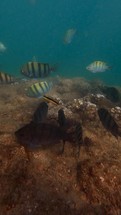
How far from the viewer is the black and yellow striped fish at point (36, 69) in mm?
7176

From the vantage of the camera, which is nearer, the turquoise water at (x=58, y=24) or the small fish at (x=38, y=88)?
the small fish at (x=38, y=88)

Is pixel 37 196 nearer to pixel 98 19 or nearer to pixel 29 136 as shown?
pixel 29 136

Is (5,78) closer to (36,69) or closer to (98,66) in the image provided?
(36,69)

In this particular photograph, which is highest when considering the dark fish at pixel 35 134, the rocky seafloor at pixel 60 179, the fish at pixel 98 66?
the fish at pixel 98 66

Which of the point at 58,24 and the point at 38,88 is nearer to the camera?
the point at 38,88

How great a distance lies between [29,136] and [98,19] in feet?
517

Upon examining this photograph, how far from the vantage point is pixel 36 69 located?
284 inches

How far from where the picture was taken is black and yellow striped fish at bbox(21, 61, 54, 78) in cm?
718

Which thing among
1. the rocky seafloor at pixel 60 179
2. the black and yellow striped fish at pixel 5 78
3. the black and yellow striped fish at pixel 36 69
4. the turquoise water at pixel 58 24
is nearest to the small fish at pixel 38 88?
the black and yellow striped fish at pixel 36 69

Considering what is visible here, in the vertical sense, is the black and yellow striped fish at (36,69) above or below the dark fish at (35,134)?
above

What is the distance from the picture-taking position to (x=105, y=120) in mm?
4188

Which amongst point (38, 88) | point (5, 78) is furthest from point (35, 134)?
point (5, 78)

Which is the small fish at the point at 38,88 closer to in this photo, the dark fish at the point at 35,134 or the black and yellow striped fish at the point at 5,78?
the black and yellow striped fish at the point at 5,78

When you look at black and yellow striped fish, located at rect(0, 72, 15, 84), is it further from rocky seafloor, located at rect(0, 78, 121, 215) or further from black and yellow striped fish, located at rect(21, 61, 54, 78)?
rocky seafloor, located at rect(0, 78, 121, 215)
